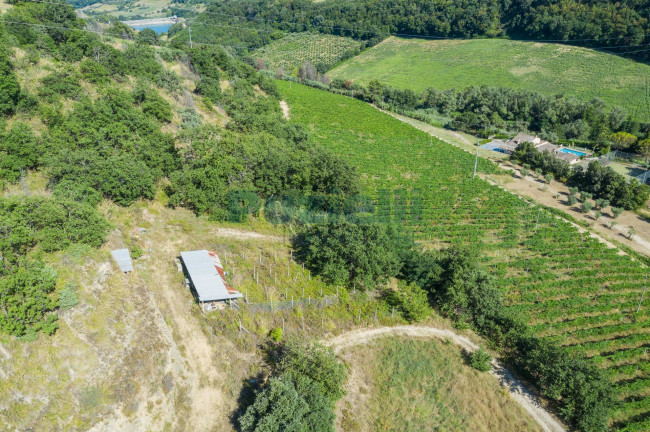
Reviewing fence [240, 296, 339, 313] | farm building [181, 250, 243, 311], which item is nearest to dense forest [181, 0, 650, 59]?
fence [240, 296, 339, 313]

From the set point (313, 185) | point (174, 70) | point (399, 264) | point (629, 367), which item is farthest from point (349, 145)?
point (629, 367)

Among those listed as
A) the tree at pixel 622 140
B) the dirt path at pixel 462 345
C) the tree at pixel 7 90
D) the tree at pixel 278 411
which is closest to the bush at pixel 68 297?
the tree at pixel 278 411

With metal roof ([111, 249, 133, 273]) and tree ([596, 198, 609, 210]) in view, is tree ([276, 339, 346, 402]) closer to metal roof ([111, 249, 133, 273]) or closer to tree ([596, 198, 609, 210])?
metal roof ([111, 249, 133, 273])

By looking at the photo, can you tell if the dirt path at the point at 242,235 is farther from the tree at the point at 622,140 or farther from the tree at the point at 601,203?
the tree at the point at 622,140

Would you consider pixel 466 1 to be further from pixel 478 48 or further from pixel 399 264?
pixel 399 264

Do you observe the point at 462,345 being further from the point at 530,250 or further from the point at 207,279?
the point at 207,279
